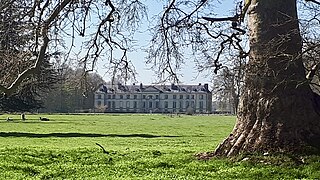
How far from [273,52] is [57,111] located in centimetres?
9423

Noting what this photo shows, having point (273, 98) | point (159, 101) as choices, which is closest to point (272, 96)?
point (273, 98)

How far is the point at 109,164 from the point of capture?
14.4 metres

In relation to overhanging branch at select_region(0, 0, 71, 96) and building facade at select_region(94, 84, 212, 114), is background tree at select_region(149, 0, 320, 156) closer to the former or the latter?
overhanging branch at select_region(0, 0, 71, 96)

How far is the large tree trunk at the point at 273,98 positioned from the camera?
45.0ft

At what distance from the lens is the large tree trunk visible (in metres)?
13.7

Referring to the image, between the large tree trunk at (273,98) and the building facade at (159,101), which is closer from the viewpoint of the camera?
the large tree trunk at (273,98)

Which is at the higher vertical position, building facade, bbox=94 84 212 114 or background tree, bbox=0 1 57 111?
building facade, bbox=94 84 212 114

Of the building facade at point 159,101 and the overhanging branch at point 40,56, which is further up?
the building facade at point 159,101

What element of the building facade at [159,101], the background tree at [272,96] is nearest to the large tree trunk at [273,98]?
the background tree at [272,96]

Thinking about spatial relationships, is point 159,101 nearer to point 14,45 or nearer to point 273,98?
point 14,45

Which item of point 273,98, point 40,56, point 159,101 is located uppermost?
point 159,101

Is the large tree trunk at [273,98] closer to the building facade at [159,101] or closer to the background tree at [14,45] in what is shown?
the background tree at [14,45]

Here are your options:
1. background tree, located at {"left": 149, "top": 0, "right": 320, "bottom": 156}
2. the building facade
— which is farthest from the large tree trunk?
the building facade

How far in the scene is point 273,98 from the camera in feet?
46.9
